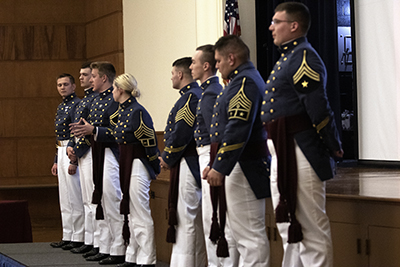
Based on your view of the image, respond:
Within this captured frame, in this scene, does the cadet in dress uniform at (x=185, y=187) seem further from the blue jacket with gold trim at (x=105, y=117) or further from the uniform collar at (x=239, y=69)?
the blue jacket with gold trim at (x=105, y=117)

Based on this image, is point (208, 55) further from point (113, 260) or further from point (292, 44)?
point (113, 260)

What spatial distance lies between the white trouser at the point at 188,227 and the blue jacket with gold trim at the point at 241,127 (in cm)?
65

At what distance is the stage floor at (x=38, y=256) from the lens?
15.4 feet

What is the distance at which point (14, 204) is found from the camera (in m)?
5.99

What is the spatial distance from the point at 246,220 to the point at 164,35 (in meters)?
4.87

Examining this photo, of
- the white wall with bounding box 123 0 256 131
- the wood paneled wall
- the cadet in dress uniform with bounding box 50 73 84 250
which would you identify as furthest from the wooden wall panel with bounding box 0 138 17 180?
the cadet in dress uniform with bounding box 50 73 84 250

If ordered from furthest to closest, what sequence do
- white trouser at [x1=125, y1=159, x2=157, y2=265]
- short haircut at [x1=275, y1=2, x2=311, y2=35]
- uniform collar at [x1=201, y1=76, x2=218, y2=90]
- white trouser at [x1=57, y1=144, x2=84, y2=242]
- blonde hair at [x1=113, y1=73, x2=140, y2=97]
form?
1. white trouser at [x1=57, y1=144, x2=84, y2=242]
2. blonde hair at [x1=113, y1=73, x2=140, y2=97]
3. white trouser at [x1=125, y1=159, x2=157, y2=265]
4. uniform collar at [x1=201, y1=76, x2=218, y2=90]
5. short haircut at [x1=275, y1=2, x2=311, y2=35]

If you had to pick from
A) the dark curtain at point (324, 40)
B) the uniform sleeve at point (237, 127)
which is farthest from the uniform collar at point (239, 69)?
the dark curtain at point (324, 40)

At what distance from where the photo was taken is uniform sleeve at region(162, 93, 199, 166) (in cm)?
365

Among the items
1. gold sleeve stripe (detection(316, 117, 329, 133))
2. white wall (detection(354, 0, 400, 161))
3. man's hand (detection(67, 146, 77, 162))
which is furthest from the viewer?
white wall (detection(354, 0, 400, 161))

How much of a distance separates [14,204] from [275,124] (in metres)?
4.08

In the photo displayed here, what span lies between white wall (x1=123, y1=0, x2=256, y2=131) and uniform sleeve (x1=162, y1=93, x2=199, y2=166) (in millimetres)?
3100

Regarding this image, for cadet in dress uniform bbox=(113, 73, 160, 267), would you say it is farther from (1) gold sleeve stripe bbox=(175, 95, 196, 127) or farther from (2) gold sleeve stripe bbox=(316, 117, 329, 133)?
(2) gold sleeve stripe bbox=(316, 117, 329, 133)

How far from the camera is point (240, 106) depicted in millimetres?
2908
